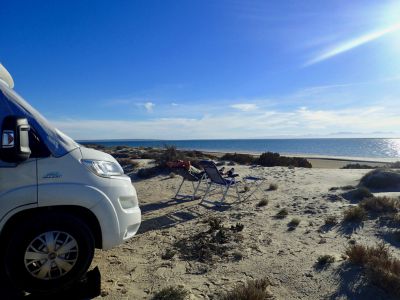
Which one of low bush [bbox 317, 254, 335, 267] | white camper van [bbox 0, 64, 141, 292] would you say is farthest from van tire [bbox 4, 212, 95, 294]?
low bush [bbox 317, 254, 335, 267]

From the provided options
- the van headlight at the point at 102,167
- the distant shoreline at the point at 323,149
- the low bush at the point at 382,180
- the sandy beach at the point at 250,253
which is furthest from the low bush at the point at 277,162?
the van headlight at the point at 102,167

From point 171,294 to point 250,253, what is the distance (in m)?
1.74

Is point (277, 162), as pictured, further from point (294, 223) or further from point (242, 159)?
point (294, 223)

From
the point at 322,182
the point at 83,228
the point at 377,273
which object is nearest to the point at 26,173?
the point at 83,228

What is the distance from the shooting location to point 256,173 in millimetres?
15438

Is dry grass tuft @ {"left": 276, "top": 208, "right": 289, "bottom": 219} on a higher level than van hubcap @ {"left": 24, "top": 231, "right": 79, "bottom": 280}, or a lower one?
lower

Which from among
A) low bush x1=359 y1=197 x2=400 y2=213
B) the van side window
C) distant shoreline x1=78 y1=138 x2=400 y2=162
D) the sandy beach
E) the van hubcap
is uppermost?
the van side window

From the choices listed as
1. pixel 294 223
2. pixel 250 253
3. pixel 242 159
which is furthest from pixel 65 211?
pixel 242 159

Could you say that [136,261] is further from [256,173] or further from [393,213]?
[256,173]

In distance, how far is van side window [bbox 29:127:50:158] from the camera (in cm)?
342

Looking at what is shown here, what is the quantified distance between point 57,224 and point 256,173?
12.6m

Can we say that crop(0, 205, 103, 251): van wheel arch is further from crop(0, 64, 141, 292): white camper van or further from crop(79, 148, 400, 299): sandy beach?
crop(79, 148, 400, 299): sandy beach

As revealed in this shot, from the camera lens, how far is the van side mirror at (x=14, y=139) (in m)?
3.11

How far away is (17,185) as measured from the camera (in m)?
3.30
